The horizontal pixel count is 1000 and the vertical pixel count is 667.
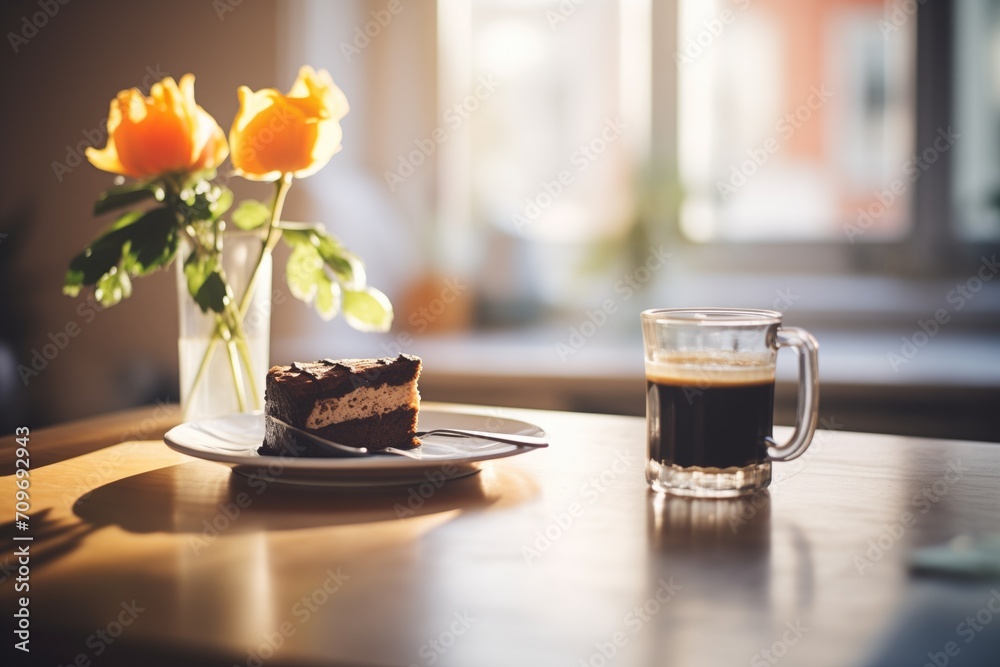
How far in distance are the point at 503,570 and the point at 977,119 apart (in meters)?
2.34

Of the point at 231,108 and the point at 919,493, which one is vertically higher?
the point at 231,108

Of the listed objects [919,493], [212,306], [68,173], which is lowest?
[919,493]

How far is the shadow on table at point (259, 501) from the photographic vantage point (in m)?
0.70

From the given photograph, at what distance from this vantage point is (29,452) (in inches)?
38.7

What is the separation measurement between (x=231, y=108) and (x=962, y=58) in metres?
1.91

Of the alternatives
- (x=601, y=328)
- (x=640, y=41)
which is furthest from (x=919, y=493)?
(x=640, y=41)

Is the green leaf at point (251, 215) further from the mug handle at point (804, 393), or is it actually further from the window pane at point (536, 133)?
the window pane at point (536, 133)

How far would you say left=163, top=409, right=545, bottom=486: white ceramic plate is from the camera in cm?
77

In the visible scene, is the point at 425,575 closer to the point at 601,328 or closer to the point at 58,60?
the point at 601,328

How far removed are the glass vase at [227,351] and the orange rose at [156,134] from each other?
122 mm

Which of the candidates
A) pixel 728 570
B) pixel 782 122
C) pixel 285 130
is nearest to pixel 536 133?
pixel 782 122

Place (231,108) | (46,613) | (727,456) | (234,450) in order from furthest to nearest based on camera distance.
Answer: (231,108), (234,450), (727,456), (46,613)

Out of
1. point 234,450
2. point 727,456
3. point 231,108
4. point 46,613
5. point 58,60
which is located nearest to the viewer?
point 46,613

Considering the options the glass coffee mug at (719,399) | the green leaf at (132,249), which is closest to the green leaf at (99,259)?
the green leaf at (132,249)
